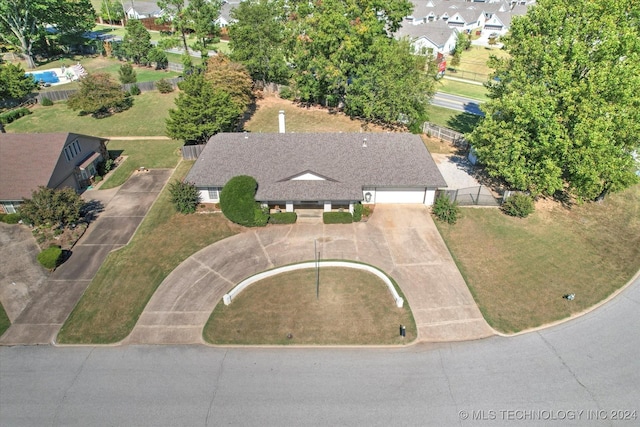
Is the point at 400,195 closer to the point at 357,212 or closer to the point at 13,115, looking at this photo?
the point at 357,212

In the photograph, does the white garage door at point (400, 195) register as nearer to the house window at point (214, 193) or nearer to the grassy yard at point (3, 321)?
the house window at point (214, 193)

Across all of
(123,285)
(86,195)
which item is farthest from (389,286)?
(86,195)

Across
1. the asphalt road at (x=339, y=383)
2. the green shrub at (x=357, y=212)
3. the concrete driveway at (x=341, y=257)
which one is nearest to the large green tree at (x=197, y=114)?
the concrete driveway at (x=341, y=257)

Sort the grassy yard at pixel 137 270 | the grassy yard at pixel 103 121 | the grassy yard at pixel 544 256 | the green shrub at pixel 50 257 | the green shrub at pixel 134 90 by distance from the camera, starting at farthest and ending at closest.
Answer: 1. the green shrub at pixel 134 90
2. the grassy yard at pixel 103 121
3. the green shrub at pixel 50 257
4. the grassy yard at pixel 544 256
5. the grassy yard at pixel 137 270

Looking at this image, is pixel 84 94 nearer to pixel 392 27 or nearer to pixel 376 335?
pixel 392 27

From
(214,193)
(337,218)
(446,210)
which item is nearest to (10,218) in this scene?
(214,193)
